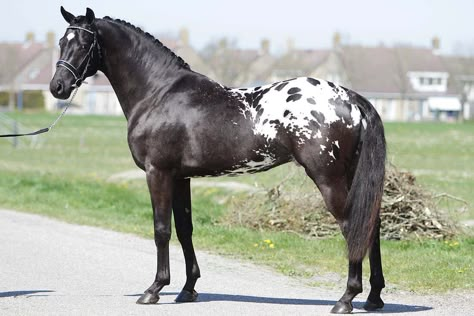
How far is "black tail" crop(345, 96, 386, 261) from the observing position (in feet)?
27.3

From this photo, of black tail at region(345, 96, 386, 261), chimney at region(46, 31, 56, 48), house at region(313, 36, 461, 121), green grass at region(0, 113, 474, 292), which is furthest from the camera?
chimney at region(46, 31, 56, 48)

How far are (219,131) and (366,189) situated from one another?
4.63ft

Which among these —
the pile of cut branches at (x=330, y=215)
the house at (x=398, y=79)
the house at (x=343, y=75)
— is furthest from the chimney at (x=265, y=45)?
the pile of cut branches at (x=330, y=215)

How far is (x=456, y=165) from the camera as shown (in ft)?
111

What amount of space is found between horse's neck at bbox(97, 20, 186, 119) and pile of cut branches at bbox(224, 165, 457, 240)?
4.89 m

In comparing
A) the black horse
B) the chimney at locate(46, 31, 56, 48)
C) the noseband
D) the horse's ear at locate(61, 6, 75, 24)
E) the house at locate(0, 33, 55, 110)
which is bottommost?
the house at locate(0, 33, 55, 110)

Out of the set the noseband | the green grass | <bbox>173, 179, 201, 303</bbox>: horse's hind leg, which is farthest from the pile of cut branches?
the noseband

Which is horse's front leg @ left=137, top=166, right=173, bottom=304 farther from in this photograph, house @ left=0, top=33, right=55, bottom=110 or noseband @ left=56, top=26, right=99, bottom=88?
house @ left=0, top=33, right=55, bottom=110

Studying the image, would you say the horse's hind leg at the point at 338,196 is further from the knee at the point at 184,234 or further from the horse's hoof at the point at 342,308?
the knee at the point at 184,234

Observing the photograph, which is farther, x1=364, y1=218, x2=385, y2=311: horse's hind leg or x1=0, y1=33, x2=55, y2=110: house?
x1=0, y1=33, x2=55, y2=110: house

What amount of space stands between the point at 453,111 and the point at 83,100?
151 feet

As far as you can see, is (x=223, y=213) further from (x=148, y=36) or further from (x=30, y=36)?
(x=30, y=36)

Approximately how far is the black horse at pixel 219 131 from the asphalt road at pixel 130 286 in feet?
1.43

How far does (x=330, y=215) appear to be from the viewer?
13859 mm
